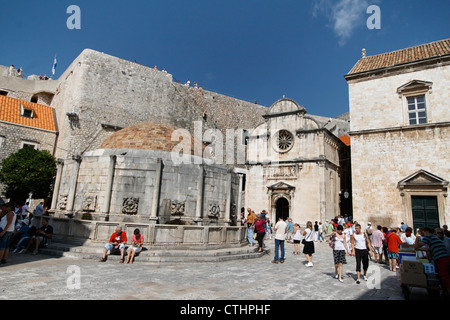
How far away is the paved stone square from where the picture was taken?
459 centimetres

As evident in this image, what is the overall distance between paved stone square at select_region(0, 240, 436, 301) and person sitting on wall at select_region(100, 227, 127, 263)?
326 millimetres

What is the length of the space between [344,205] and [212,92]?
20621mm

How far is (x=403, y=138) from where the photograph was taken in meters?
16.9

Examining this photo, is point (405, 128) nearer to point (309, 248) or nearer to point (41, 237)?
point (309, 248)

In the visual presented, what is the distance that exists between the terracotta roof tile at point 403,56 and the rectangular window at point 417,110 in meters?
2.48

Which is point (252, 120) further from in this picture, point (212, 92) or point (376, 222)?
point (376, 222)

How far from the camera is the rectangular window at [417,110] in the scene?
16764mm

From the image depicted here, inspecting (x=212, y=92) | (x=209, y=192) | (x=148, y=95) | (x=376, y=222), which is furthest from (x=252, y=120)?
(x=209, y=192)

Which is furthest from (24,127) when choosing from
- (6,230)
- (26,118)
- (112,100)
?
(6,230)

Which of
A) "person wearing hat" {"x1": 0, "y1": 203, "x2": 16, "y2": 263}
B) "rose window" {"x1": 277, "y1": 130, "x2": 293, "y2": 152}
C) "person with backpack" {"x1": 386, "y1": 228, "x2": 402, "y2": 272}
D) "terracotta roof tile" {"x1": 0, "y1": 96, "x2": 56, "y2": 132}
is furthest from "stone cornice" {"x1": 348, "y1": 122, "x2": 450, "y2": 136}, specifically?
"terracotta roof tile" {"x1": 0, "y1": 96, "x2": 56, "y2": 132}

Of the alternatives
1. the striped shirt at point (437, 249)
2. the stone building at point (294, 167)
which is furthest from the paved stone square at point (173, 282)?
the stone building at point (294, 167)

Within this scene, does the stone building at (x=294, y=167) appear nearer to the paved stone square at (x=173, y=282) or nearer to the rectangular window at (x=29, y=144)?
the paved stone square at (x=173, y=282)

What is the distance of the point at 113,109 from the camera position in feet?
86.5

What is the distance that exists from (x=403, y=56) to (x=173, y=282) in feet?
69.5
